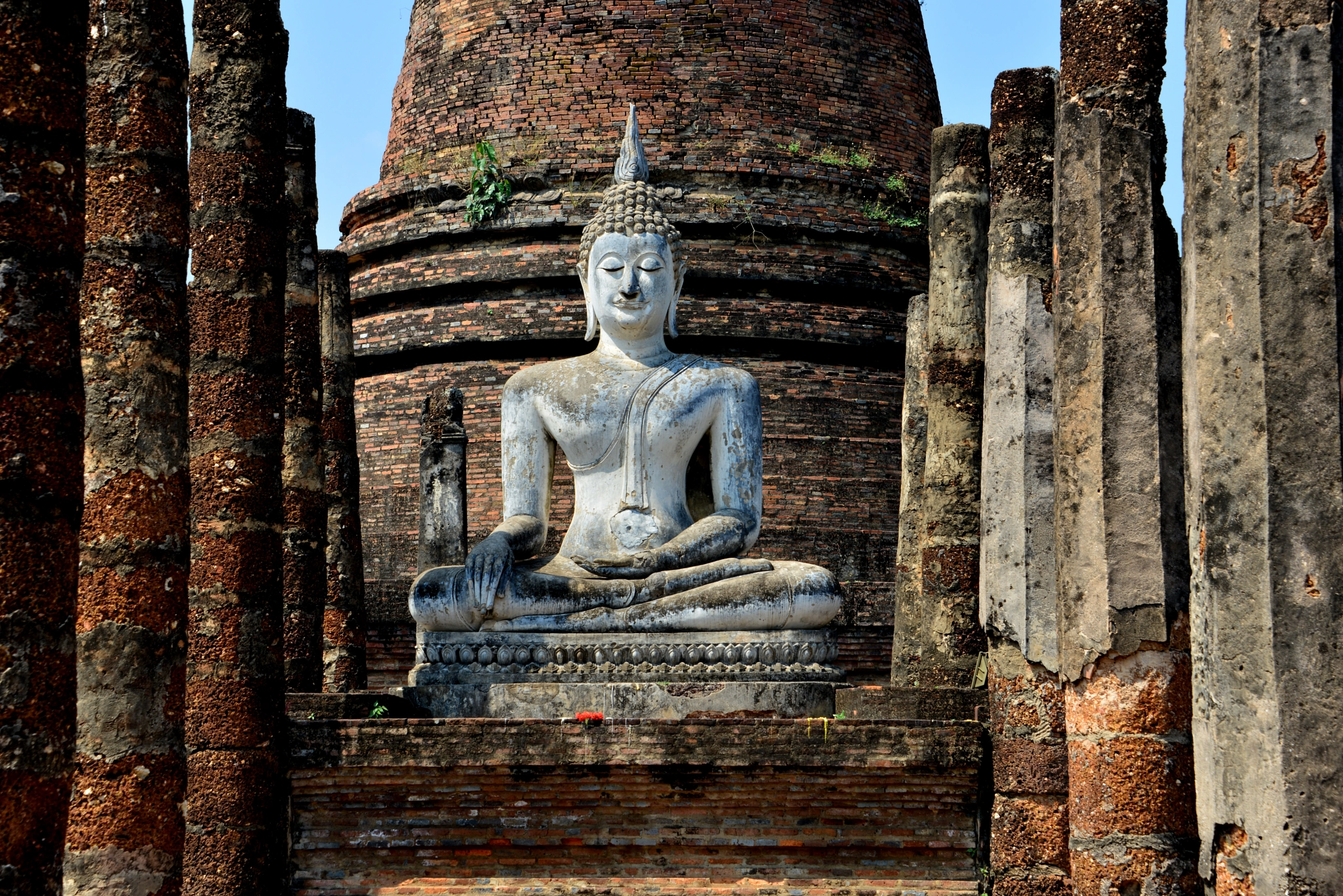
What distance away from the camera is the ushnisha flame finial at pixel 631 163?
30.2ft

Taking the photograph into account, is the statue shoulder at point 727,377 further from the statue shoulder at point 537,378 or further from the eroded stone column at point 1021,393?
the eroded stone column at point 1021,393

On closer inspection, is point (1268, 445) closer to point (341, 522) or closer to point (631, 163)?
point (631, 163)

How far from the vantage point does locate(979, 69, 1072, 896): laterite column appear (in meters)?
6.47

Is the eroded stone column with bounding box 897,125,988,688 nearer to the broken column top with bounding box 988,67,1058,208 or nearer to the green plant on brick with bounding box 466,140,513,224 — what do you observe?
the broken column top with bounding box 988,67,1058,208

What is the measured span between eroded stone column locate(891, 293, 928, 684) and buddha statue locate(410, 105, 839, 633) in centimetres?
158

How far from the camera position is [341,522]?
1174 centimetres

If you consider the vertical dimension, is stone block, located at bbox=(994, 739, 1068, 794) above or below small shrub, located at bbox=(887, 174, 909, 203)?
below

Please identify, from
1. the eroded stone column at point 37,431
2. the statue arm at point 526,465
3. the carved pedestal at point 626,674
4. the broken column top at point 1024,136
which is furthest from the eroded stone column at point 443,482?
the eroded stone column at point 37,431

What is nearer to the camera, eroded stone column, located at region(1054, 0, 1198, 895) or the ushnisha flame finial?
eroded stone column, located at region(1054, 0, 1198, 895)

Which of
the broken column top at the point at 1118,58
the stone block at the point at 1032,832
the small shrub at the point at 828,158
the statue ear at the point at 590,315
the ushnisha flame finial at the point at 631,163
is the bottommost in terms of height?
the stone block at the point at 1032,832

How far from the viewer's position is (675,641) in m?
8.02

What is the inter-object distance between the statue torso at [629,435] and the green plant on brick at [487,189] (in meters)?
6.68

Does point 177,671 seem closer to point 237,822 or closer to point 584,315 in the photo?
point 237,822

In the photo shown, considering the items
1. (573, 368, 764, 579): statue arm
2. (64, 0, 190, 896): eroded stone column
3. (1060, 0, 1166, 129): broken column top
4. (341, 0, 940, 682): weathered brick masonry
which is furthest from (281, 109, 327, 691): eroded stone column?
(1060, 0, 1166, 129): broken column top
